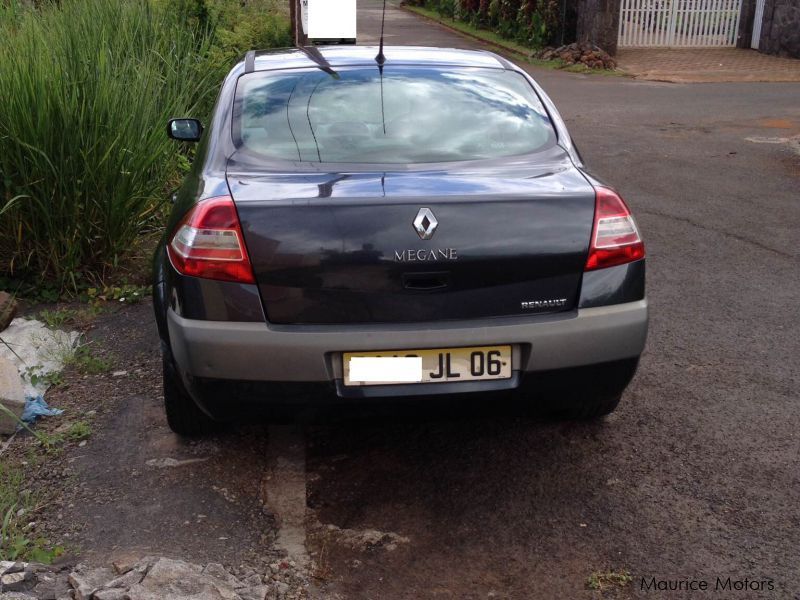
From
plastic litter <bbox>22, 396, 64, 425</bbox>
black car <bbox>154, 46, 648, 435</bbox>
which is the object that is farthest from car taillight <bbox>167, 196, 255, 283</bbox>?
plastic litter <bbox>22, 396, 64, 425</bbox>

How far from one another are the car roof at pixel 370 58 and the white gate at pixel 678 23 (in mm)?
18943

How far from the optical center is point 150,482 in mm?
3979

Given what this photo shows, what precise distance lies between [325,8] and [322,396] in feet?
28.1

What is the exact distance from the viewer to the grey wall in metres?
21.4

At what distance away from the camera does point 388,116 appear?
4.32 metres

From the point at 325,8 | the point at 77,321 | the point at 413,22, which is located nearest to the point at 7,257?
the point at 77,321

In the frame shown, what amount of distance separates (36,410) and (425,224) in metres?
2.16

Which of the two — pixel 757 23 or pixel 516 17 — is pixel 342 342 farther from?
pixel 516 17

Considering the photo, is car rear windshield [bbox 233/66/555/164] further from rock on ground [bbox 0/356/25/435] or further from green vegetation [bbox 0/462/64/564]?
green vegetation [bbox 0/462/64/564]

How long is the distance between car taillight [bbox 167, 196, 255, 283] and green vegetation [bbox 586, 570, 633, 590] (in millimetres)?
1470

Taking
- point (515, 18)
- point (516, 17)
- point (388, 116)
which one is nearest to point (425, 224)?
point (388, 116)

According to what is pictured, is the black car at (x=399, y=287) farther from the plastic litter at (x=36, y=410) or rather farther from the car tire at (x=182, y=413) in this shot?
the plastic litter at (x=36, y=410)

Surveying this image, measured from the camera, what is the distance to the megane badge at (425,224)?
343 cm

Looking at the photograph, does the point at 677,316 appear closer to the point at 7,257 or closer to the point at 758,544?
the point at 758,544
